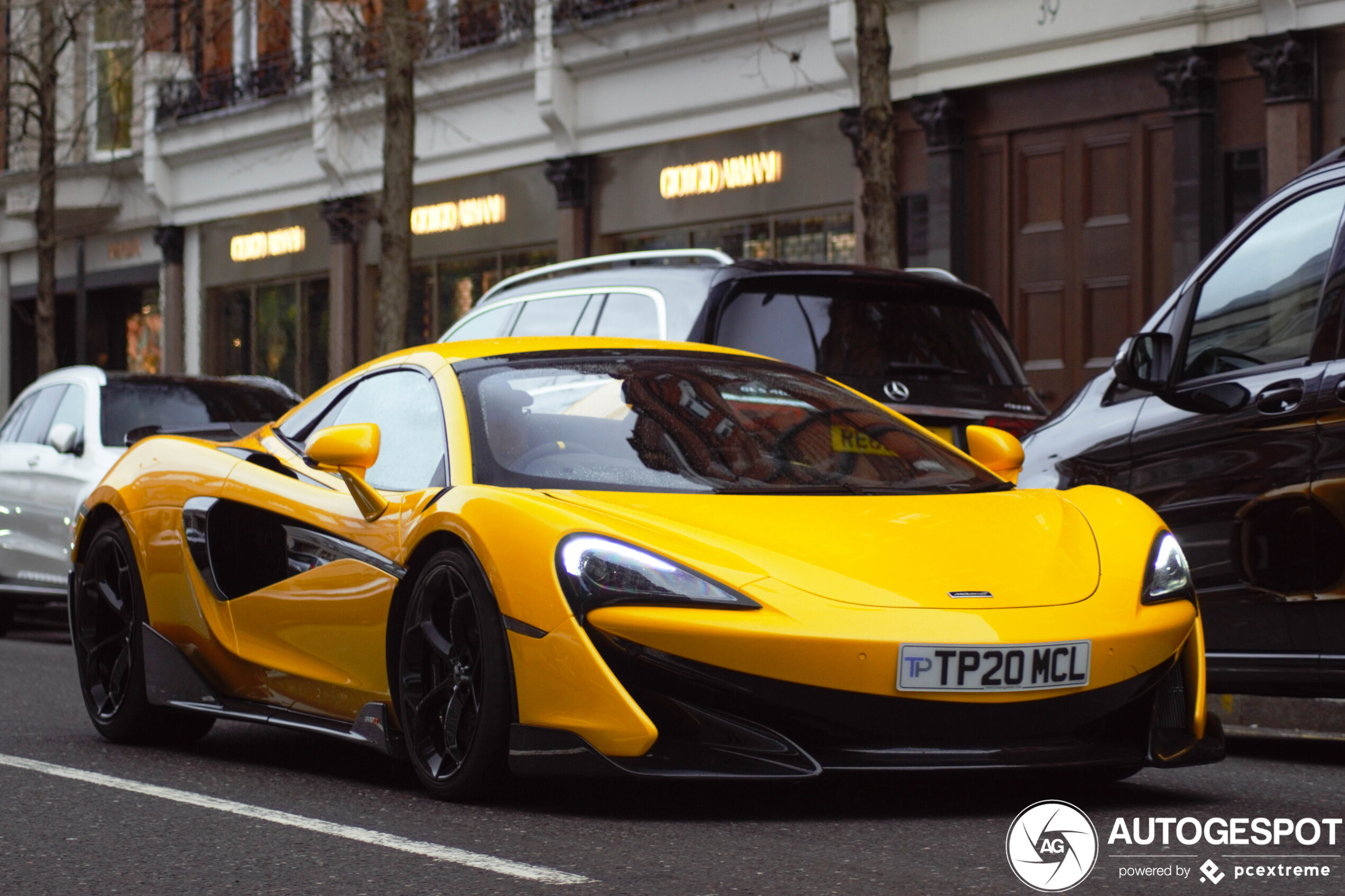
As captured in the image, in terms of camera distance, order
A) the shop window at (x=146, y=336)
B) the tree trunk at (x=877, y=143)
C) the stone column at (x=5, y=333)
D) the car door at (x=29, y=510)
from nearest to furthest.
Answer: the car door at (x=29, y=510) → the tree trunk at (x=877, y=143) → the shop window at (x=146, y=336) → the stone column at (x=5, y=333)

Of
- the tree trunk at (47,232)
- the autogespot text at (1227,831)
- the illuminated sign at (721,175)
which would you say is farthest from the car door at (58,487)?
the tree trunk at (47,232)

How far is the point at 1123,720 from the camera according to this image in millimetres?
4918

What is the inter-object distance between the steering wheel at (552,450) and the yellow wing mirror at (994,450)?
1.27 metres

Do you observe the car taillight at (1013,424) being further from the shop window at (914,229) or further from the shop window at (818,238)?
the shop window at (818,238)

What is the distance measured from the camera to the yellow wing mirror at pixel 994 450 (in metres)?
6.16

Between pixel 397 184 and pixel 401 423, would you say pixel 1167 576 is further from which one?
pixel 397 184

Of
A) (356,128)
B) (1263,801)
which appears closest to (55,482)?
(1263,801)

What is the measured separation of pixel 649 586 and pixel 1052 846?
42.8 inches

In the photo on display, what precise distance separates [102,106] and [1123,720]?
3176 centimetres

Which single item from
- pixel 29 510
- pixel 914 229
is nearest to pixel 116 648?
pixel 29 510

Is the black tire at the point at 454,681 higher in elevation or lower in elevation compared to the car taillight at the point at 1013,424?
lower

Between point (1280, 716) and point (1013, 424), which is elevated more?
point (1013, 424)

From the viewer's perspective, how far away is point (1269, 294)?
259 inches

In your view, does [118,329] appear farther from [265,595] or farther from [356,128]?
[265,595]
